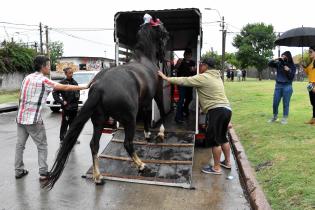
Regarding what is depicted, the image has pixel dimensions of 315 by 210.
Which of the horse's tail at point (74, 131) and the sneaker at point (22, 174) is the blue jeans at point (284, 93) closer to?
the horse's tail at point (74, 131)

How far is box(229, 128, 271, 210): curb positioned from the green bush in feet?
90.2

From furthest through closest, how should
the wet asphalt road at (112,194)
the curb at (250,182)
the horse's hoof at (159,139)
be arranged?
the horse's hoof at (159,139), the wet asphalt road at (112,194), the curb at (250,182)

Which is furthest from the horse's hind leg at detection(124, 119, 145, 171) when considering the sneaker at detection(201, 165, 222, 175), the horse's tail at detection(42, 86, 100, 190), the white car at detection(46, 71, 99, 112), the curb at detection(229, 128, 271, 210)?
the white car at detection(46, 71, 99, 112)

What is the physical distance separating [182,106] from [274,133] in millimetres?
2129

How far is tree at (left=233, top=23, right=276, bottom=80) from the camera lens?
44.2 m

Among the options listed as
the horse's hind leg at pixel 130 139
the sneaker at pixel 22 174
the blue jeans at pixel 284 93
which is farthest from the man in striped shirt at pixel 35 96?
the blue jeans at pixel 284 93

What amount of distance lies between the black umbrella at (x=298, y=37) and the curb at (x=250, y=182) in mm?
3157

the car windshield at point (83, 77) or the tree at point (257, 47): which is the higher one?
the tree at point (257, 47)

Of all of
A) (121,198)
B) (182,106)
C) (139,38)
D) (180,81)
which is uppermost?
(139,38)

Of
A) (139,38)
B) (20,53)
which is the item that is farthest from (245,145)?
(20,53)

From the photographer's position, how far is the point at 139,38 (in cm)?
657

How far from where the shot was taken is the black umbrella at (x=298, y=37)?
28.7 ft

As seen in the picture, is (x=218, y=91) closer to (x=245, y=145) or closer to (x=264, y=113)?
(x=245, y=145)

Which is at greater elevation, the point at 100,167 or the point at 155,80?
the point at 155,80
